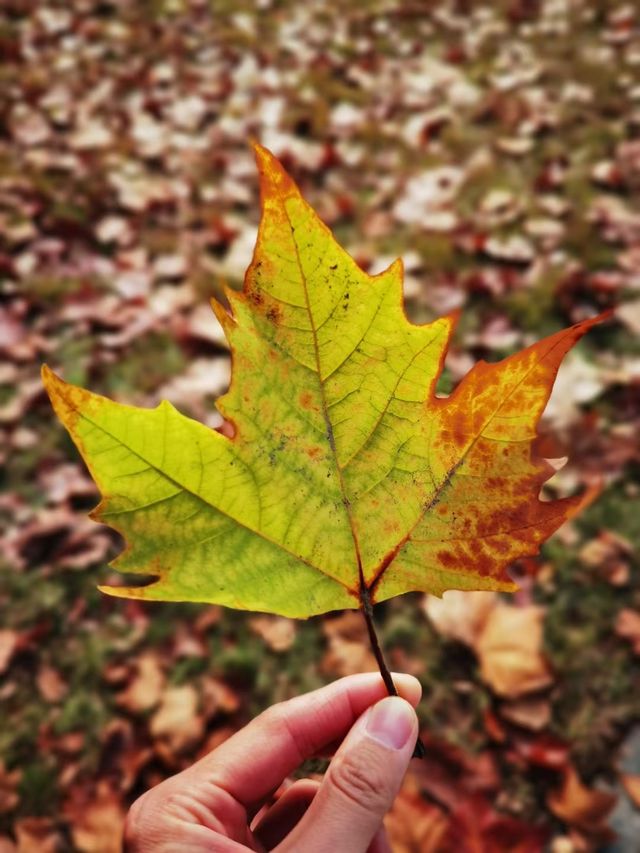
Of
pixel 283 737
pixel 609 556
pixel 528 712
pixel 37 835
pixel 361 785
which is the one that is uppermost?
pixel 361 785

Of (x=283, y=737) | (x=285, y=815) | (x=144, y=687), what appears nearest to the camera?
(x=283, y=737)

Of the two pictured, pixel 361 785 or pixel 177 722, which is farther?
pixel 177 722

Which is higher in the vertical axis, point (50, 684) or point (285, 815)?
point (285, 815)

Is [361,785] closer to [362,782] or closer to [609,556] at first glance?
[362,782]

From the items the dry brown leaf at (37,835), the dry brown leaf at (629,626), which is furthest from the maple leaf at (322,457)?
the dry brown leaf at (37,835)

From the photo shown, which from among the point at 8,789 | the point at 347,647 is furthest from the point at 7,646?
the point at 347,647

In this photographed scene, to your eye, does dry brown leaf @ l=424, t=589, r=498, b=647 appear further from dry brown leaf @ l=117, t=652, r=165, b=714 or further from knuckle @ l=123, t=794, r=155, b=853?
knuckle @ l=123, t=794, r=155, b=853

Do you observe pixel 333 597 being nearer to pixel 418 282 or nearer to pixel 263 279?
pixel 263 279
